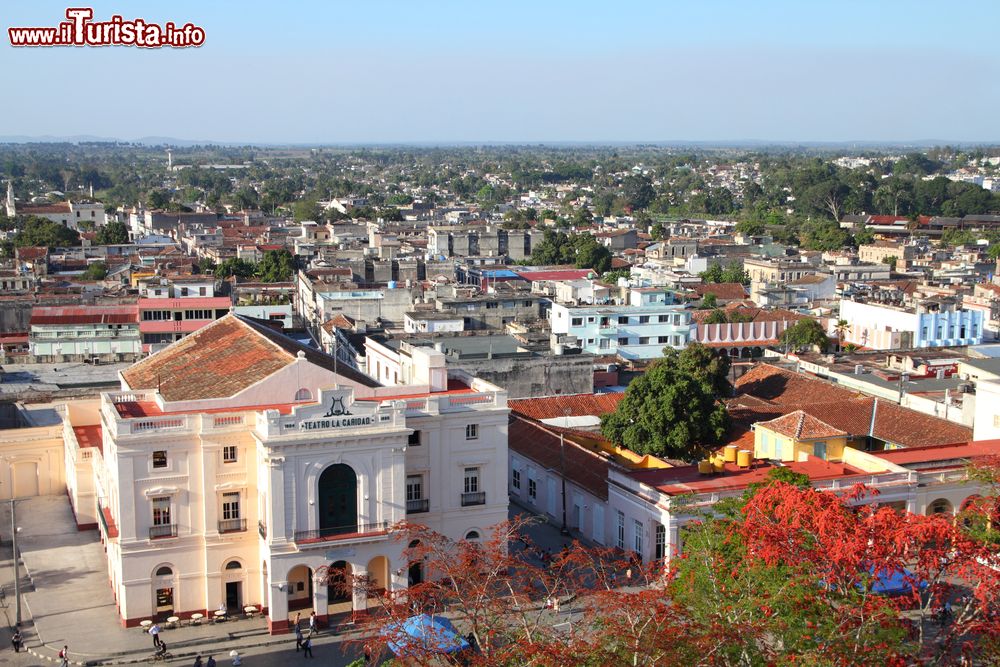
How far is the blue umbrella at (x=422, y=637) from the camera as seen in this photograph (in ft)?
63.2

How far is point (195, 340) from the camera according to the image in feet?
108

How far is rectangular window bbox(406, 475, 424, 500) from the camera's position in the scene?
2761 centimetres

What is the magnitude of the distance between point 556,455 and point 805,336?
26.2m

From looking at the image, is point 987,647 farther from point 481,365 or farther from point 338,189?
point 338,189

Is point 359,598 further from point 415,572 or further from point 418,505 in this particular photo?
point 418,505

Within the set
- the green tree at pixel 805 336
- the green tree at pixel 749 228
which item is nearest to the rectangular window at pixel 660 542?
the green tree at pixel 805 336

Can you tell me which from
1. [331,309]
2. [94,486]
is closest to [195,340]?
[94,486]

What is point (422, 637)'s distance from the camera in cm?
2027

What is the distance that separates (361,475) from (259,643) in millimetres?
4135

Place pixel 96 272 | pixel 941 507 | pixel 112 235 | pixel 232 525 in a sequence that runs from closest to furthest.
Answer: pixel 232 525, pixel 941 507, pixel 96 272, pixel 112 235

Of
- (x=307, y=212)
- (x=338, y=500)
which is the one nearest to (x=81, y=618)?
(x=338, y=500)

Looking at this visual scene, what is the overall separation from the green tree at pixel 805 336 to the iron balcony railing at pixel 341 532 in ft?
117

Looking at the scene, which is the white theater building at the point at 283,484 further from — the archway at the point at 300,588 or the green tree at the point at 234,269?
the green tree at the point at 234,269

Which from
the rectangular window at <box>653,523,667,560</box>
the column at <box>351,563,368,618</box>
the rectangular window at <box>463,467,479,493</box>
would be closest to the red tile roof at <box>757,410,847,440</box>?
the rectangular window at <box>653,523,667,560</box>
